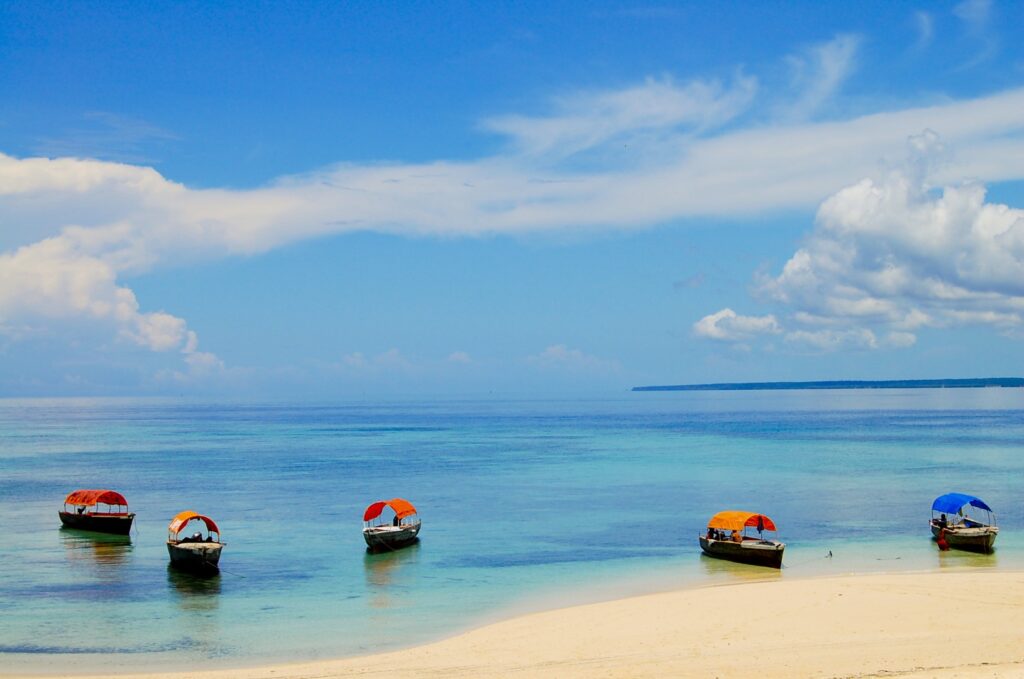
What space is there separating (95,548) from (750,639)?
104 ft

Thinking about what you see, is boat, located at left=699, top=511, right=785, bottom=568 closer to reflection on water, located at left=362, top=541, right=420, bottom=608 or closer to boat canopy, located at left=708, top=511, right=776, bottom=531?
boat canopy, located at left=708, top=511, right=776, bottom=531

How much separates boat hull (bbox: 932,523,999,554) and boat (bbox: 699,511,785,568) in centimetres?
837

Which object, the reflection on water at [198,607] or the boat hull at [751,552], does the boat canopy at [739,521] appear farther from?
the reflection on water at [198,607]

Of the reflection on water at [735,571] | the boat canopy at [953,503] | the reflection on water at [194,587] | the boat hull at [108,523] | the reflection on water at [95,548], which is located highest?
the boat canopy at [953,503]

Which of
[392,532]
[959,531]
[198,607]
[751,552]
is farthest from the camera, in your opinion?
[392,532]

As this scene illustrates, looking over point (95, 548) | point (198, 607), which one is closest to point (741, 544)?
→ point (198, 607)

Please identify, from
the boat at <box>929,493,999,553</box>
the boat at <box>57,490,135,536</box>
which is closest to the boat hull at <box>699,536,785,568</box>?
the boat at <box>929,493,999,553</box>

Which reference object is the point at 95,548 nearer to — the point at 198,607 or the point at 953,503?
the point at 198,607

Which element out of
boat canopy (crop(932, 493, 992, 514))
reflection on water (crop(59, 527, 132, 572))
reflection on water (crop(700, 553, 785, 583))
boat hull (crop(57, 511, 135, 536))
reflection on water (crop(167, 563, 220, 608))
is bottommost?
reflection on water (crop(59, 527, 132, 572))

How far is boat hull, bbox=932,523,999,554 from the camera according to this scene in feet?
128

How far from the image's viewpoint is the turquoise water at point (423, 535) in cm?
2827

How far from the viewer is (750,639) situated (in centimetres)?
2431

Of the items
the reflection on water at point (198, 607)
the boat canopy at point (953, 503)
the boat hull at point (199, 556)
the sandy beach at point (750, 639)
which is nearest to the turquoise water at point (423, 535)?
the reflection on water at point (198, 607)

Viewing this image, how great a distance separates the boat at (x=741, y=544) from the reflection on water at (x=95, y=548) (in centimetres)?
2526
